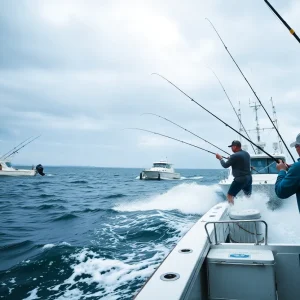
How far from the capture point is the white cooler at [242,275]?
7.22 ft

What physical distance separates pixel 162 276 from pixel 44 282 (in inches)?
114

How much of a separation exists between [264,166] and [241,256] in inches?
312

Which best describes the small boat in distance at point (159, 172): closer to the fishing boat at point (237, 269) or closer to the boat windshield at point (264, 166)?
the boat windshield at point (264, 166)

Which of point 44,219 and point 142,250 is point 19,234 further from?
point 142,250

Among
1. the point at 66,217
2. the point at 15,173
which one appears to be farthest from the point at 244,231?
the point at 15,173

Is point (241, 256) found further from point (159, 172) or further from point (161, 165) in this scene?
point (161, 165)

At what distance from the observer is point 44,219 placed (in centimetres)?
873

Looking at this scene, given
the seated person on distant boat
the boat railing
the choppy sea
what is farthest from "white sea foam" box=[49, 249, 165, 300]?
the seated person on distant boat

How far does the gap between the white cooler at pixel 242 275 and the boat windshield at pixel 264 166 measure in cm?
750

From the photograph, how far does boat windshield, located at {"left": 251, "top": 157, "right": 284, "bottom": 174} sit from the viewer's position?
9.16 metres

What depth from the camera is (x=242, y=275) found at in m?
2.26

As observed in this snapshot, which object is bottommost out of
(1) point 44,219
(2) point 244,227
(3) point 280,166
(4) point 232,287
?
(1) point 44,219

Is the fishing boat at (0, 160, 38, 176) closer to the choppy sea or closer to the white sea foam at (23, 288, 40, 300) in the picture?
the choppy sea

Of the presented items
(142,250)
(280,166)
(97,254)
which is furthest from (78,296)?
(280,166)
